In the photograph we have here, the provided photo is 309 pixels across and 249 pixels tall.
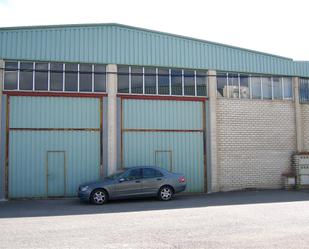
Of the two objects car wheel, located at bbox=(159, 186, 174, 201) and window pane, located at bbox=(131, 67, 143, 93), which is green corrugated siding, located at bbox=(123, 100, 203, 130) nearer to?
window pane, located at bbox=(131, 67, 143, 93)

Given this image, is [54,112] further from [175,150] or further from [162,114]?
[175,150]

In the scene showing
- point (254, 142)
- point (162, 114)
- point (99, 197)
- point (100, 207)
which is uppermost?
point (162, 114)

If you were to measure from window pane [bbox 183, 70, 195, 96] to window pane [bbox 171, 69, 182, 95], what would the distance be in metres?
0.26

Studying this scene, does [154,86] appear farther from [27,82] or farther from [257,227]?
[257,227]

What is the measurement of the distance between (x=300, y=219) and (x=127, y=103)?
1036 centimetres

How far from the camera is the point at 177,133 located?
66.8 ft

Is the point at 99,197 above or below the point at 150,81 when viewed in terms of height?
below

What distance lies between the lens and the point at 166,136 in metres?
20.1

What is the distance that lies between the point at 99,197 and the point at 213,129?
7.19 metres

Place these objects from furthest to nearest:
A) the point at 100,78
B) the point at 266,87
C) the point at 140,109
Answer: the point at 266,87
the point at 140,109
the point at 100,78

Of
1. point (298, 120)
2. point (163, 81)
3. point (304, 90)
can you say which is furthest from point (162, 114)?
point (304, 90)

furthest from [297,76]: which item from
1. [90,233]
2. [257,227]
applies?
[90,233]

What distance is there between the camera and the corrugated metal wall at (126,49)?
18547mm

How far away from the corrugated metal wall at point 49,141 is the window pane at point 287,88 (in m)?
9.79
